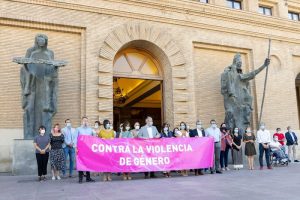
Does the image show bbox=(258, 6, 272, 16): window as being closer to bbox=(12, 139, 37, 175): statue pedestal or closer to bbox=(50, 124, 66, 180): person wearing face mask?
bbox=(50, 124, 66, 180): person wearing face mask

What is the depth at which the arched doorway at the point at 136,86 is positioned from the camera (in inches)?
610

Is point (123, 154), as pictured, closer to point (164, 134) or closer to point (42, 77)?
point (164, 134)

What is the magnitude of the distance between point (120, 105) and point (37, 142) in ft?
40.7

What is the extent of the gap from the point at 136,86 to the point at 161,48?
5.19m

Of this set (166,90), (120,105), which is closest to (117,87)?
(120,105)

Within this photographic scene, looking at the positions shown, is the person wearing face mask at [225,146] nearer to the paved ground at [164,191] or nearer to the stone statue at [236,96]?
the stone statue at [236,96]

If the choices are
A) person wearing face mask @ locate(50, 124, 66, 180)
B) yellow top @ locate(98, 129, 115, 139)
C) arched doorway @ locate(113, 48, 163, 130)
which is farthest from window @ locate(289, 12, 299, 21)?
person wearing face mask @ locate(50, 124, 66, 180)

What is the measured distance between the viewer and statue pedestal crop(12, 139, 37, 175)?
10984 mm

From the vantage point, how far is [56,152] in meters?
10.1

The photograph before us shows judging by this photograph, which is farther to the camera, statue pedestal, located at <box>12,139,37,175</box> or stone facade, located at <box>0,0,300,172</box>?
stone facade, located at <box>0,0,300,172</box>

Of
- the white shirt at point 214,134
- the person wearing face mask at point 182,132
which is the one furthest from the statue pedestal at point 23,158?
the white shirt at point 214,134

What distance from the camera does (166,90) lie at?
50.9ft

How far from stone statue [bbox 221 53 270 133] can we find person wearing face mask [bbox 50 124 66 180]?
308 inches

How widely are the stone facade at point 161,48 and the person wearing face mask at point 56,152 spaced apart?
280 cm
